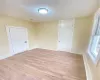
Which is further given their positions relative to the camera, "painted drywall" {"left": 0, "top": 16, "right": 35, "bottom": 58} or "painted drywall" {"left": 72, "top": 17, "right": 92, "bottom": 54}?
"painted drywall" {"left": 72, "top": 17, "right": 92, "bottom": 54}

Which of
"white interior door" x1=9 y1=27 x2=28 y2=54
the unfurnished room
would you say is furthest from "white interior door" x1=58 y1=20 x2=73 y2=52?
"white interior door" x1=9 y1=27 x2=28 y2=54

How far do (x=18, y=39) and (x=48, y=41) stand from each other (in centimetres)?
205

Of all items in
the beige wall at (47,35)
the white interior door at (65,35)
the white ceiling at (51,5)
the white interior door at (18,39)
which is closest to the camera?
the white ceiling at (51,5)

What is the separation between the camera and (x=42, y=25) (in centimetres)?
573

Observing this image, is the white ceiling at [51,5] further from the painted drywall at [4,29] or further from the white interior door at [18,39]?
the white interior door at [18,39]

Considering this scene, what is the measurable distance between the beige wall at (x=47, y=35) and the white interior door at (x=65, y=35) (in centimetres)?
34

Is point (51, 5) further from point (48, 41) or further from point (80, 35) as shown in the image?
point (48, 41)

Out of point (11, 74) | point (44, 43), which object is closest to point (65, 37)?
point (44, 43)

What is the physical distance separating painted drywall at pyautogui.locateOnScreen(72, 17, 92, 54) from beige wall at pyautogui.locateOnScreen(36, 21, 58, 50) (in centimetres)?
130

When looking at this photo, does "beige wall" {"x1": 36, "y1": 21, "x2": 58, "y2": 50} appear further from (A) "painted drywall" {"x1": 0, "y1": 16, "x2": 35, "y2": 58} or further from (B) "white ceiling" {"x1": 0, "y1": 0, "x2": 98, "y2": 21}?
(B) "white ceiling" {"x1": 0, "y1": 0, "x2": 98, "y2": 21}

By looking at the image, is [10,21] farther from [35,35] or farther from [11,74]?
[11,74]

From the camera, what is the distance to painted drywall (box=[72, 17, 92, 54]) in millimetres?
4133

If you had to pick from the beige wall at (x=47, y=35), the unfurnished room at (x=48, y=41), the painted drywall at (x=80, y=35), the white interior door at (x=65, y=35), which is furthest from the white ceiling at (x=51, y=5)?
the beige wall at (x=47, y=35)

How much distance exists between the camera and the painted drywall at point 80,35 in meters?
4.13
